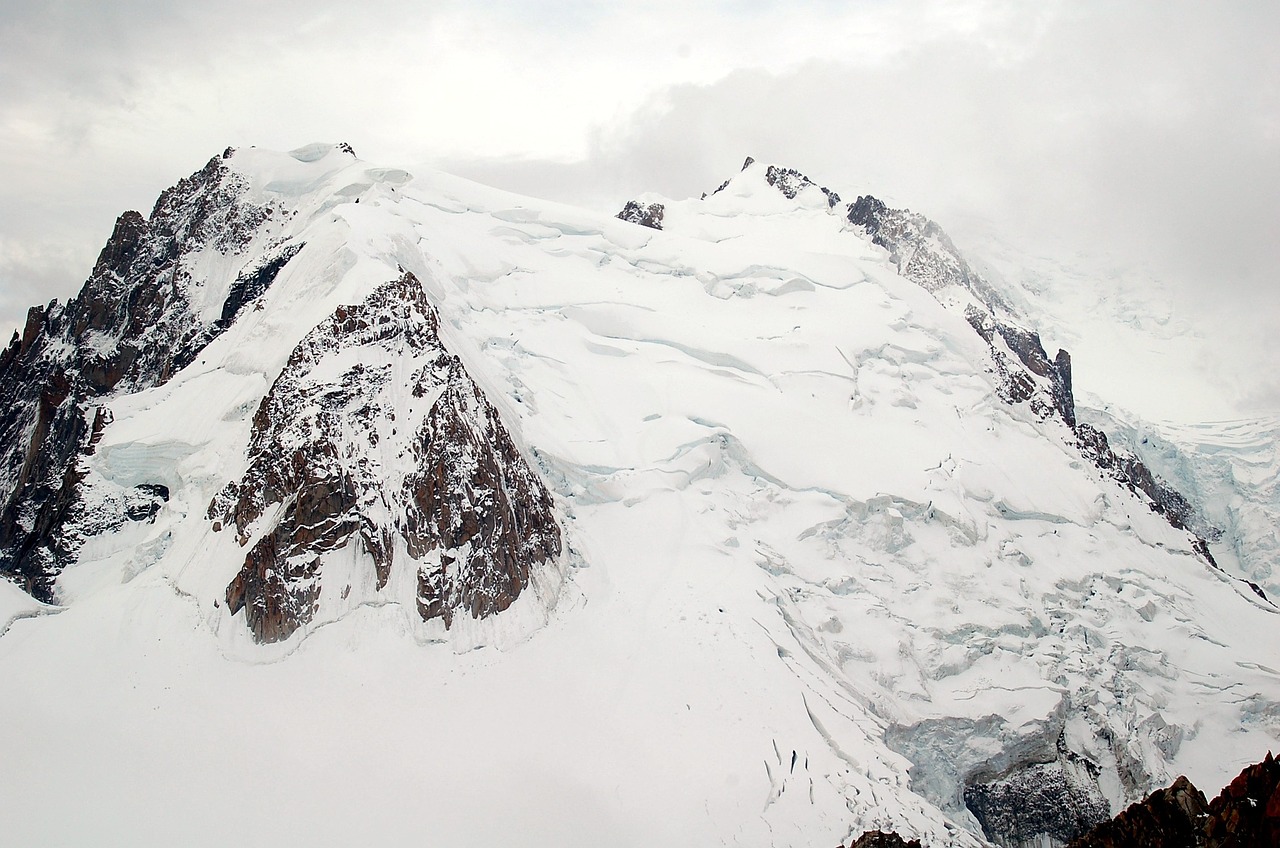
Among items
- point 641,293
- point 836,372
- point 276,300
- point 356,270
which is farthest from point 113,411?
point 836,372

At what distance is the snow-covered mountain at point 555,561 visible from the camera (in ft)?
131

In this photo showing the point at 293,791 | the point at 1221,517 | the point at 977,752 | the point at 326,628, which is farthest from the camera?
the point at 1221,517

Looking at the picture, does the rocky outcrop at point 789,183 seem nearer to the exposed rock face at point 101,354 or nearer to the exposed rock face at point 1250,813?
the exposed rock face at point 101,354

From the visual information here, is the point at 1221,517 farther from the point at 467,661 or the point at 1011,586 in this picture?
the point at 467,661

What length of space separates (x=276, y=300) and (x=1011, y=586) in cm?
5238

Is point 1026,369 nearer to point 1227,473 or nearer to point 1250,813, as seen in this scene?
point 1227,473

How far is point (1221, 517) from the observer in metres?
111

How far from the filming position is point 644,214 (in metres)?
95.2

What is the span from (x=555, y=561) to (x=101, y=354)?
46315 millimetres

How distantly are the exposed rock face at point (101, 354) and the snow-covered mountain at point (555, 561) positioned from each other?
1.28 ft

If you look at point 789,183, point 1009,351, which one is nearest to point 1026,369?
point 1009,351

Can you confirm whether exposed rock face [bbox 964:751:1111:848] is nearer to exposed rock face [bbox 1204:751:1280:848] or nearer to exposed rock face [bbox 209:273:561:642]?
exposed rock face [bbox 1204:751:1280:848]

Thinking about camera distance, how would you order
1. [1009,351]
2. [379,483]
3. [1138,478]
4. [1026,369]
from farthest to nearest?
[1138,478] < [1009,351] < [1026,369] < [379,483]

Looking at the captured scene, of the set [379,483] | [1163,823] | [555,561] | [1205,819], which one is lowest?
[1163,823]
